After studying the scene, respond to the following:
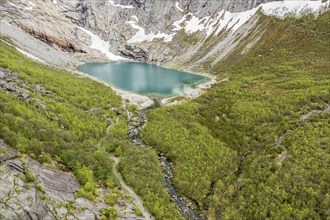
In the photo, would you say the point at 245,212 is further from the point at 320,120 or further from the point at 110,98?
the point at 110,98

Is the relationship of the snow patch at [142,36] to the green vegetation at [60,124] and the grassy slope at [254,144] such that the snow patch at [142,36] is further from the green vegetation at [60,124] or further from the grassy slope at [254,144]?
the green vegetation at [60,124]

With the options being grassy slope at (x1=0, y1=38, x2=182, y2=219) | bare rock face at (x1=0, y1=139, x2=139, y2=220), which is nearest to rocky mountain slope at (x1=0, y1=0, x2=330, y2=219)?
grassy slope at (x1=0, y1=38, x2=182, y2=219)

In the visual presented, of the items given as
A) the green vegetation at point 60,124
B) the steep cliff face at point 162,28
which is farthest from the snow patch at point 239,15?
the green vegetation at point 60,124

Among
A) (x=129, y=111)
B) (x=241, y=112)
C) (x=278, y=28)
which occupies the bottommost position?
(x=129, y=111)

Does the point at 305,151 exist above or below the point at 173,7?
below

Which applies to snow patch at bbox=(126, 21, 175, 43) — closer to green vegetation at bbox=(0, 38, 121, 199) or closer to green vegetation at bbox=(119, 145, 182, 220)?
green vegetation at bbox=(0, 38, 121, 199)

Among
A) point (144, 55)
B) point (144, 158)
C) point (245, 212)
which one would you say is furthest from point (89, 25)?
point (245, 212)
